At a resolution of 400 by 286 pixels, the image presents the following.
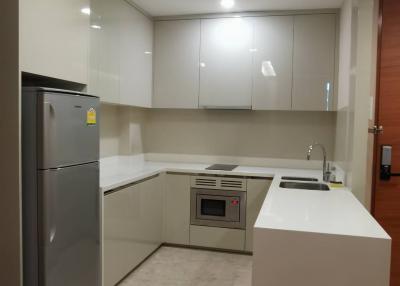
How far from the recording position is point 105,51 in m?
3.17

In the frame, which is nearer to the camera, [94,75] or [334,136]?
[94,75]

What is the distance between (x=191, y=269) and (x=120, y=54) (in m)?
2.08

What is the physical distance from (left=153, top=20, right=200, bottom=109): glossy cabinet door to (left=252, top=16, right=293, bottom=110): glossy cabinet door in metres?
0.66

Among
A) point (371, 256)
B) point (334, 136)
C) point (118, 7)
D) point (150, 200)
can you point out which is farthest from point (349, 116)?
point (118, 7)

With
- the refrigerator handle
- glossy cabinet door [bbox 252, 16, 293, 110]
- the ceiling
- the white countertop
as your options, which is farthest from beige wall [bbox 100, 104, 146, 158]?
the refrigerator handle

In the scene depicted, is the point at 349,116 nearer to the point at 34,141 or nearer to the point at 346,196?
the point at 346,196

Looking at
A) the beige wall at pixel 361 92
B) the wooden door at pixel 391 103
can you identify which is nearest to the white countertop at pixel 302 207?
the beige wall at pixel 361 92

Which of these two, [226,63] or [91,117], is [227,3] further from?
[91,117]

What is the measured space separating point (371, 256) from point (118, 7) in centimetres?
286

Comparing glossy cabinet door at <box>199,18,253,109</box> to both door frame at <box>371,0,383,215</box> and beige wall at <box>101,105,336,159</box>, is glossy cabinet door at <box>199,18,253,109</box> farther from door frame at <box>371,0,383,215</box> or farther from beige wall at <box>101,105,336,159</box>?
door frame at <box>371,0,383,215</box>

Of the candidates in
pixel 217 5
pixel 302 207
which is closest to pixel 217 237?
pixel 302 207

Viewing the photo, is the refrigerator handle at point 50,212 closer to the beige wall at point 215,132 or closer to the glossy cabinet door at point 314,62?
the beige wall at point 215,132

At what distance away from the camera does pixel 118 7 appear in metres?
3.41

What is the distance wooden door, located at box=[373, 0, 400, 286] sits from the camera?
9.95 ft
